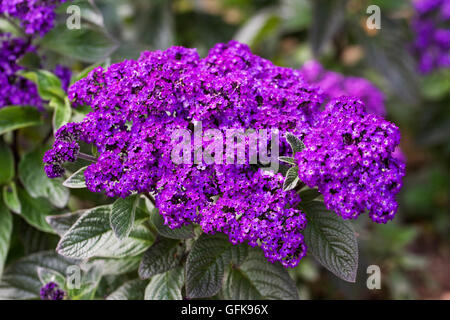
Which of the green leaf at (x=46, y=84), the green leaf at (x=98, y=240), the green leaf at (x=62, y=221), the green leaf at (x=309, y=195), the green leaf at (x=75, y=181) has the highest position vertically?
the green leaf at (x=46, y=84)

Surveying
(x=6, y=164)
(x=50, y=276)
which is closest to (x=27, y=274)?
(x=50, y=276)

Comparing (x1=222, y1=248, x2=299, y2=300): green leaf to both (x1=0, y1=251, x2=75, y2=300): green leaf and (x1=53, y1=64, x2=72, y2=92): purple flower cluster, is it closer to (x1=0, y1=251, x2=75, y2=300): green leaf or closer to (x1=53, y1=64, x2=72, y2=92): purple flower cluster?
(x1=0, y1=251, x2=75, y2=300): green leaf

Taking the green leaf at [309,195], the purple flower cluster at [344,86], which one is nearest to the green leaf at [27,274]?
the green leaf at [309,195]

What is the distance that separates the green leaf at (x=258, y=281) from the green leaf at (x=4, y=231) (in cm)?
90

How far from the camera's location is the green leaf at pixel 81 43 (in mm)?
2301

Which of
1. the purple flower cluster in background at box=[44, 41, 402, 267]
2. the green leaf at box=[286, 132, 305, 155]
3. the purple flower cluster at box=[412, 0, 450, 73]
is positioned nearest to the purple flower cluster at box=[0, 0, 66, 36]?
the purple flower cluster in background at box=[44, 41, 402, 267]

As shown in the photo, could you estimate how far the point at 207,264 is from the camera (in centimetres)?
175

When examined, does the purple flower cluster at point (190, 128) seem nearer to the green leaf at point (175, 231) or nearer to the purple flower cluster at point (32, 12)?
the green leaf at point (175, 231)

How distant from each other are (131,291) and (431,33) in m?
2.72

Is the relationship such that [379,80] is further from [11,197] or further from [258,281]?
[11,197]

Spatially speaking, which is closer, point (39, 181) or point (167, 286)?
point (167, 286)

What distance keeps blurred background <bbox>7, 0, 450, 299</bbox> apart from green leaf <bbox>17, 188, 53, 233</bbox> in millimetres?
1000
